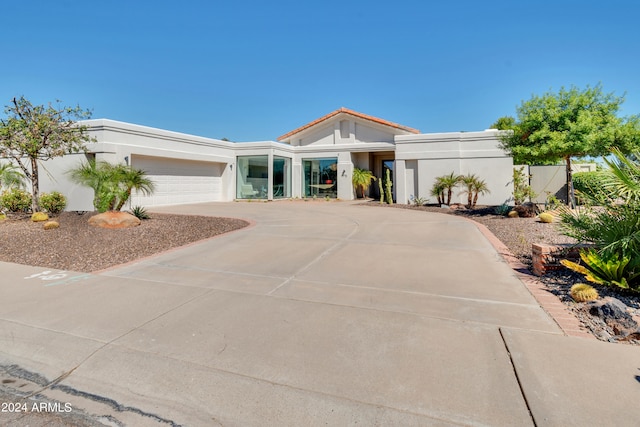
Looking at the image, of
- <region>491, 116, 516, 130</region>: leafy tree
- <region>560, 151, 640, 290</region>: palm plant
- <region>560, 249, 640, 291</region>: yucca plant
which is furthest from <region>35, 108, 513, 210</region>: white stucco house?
<region>491, 116, 516, 130</region>: leafy tree

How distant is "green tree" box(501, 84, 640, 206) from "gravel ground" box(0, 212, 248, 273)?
10.5m

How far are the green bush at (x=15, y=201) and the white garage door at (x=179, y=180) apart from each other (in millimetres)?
3877

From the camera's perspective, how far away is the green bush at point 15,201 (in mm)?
13531

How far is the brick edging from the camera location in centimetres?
380

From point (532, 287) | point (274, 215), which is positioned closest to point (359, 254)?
point (532, 287)

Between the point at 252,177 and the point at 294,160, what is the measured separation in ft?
10.8

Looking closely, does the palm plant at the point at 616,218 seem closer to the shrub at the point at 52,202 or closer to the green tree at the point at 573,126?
the green tree at the point at 573,126

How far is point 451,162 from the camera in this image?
18.8 metres

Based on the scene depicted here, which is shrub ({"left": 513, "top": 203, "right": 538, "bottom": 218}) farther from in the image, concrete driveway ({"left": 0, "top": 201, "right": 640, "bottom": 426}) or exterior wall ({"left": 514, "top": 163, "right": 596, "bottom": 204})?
concrete driveway ({"left": 0, "top": 201, "right": 640, "bottom": 426})

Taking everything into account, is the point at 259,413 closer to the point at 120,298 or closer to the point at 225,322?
the point at 225,322

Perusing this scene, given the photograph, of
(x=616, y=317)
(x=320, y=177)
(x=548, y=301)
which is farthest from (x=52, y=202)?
(x=616, y=317)

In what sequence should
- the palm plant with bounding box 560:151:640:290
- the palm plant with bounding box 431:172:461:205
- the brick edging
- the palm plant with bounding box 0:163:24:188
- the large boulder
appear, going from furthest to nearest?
the palm plant with bounding box 431:172:461:205 < the palm plant with bounding box 0:163:24:188 < the large boulder < the palm plant with bounding box 560:151:640:290 < the brick edging

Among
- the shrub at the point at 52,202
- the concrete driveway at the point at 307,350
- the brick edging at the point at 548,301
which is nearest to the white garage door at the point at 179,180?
the shrub at the point at 52,202

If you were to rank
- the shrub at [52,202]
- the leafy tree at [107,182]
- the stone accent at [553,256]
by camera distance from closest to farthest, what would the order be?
the stone accent at [553,256] < the leafy tree at [107,182] < the shrub at [52,202]
